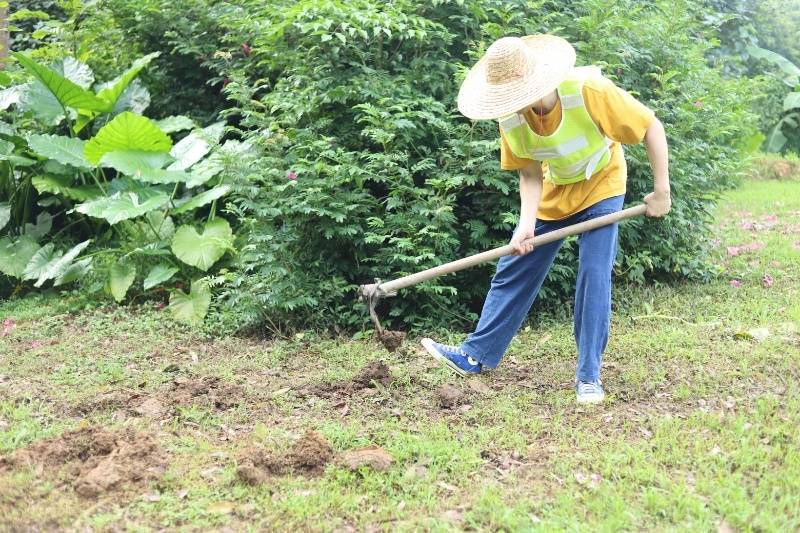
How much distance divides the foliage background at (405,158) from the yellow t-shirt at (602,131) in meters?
0.98

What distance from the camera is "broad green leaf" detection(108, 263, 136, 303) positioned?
6.07 m

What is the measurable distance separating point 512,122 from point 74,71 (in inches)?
199

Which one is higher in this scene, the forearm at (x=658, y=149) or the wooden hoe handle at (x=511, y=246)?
the forearm at (x=658, y=149)

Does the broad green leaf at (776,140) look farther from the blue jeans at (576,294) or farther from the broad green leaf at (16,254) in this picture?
the broad green leaf at (16,254)

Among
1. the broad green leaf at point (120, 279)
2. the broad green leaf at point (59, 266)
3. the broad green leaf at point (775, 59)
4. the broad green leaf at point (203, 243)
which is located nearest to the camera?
the broad green leaf at point (203, 243)

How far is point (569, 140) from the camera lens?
12.4ft

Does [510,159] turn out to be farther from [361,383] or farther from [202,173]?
[202,173]

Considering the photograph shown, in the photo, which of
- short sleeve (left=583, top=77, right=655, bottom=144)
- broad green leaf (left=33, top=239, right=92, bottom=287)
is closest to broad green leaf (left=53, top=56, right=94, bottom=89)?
broad green leaf (left=33, top=239, right=92, bottom=287)

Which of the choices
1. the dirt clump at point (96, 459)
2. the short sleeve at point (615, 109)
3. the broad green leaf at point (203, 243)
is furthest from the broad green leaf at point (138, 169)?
the short sleeve at point (615, 109)

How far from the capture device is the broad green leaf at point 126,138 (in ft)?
20.4

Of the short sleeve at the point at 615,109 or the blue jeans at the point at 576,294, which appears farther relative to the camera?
the blue jeans at the point at 576,294

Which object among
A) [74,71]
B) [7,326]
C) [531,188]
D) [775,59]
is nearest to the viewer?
[531,188]

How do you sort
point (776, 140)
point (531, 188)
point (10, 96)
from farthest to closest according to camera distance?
1. point (776, 140)
2. point (10, 96)
3. point (531, 188)

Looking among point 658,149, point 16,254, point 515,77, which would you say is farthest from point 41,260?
point 658,149
